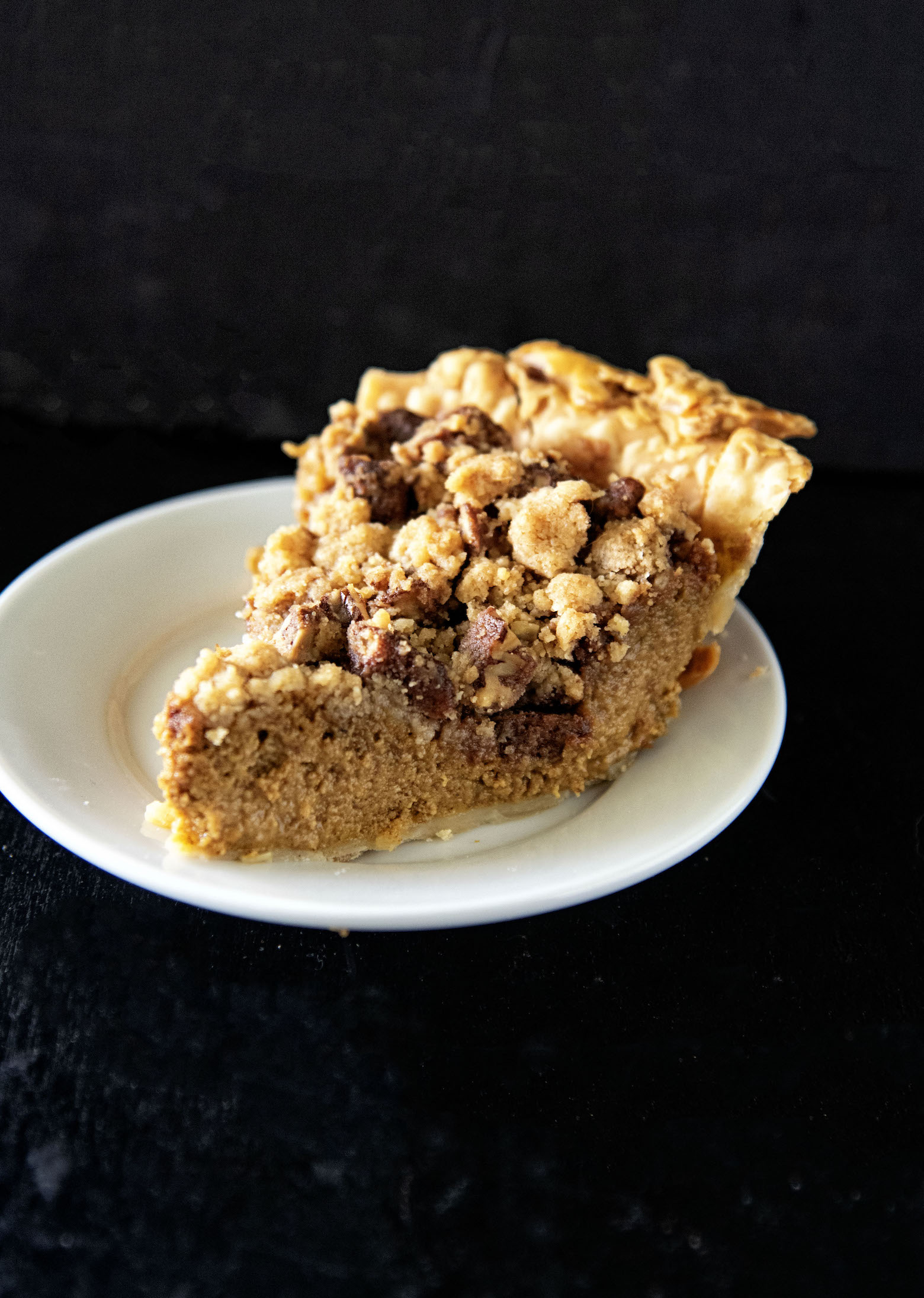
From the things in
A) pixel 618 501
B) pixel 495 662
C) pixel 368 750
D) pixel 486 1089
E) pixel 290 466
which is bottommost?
pixel 290 466

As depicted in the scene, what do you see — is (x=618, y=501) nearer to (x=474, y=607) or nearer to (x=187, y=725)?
(x=474, y=607)

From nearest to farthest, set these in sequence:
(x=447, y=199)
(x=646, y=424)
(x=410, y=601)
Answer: (x=410, y=601), (x=646, y=424), (x=447, y=199)

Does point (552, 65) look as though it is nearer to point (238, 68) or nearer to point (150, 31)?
point (238, 68)

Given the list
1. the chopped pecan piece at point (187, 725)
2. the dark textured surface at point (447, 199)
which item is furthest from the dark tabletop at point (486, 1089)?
the dark textured surface at point (447, 199)

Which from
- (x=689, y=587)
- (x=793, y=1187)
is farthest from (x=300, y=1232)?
(x=689, y=587)

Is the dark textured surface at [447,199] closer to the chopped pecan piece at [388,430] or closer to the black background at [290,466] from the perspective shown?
the black background at [290,466]

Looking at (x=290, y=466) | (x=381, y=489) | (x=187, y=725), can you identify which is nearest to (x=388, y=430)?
(x=381, y=489)
